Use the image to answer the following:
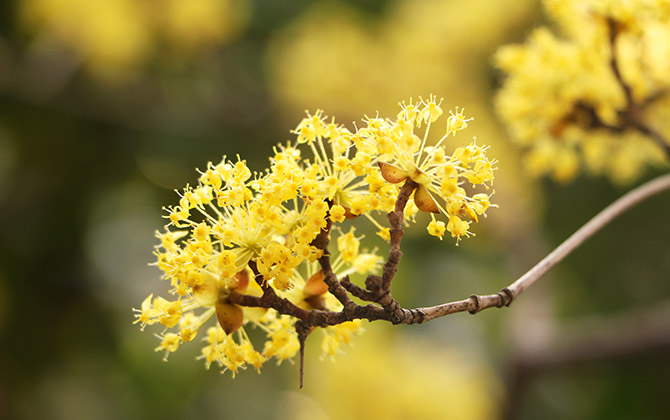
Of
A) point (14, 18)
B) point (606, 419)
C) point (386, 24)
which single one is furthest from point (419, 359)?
point (14, 18)

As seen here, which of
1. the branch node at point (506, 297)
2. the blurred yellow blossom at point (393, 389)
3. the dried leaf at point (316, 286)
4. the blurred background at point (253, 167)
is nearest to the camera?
the branch node at point (506, 297)

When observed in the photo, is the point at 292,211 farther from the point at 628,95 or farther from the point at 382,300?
the point at 628,95

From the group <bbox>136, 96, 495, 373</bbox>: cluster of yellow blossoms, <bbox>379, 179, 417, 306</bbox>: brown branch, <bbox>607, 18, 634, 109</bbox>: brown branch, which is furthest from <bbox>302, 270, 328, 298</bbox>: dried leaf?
<bbox>607, 18, 634, 109</bbox>: brown branch

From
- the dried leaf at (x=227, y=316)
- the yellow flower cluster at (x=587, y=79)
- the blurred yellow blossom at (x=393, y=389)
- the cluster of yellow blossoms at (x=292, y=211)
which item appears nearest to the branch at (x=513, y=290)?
the cluster of yellow blossoms at (x=292, y=211)

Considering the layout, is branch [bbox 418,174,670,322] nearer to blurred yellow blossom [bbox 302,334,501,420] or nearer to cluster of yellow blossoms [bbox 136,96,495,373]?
cluster of yellow blossoms [bbox 136,96,495,373]

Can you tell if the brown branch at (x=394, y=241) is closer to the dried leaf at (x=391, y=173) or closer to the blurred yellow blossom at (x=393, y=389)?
the dried leaf at (x=391, y=173)

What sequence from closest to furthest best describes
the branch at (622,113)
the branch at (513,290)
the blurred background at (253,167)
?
the branch at (513,290)
the branch at (622,113)
the blurred background at (253,167)

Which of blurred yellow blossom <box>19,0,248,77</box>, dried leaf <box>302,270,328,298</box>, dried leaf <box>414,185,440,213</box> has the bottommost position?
dried leaf <box>302,270,328,298</box>
